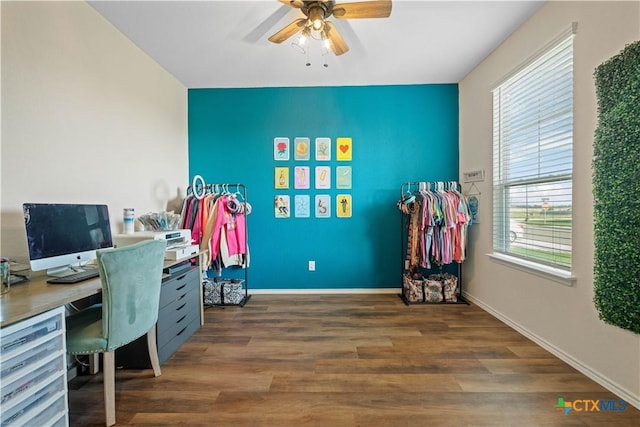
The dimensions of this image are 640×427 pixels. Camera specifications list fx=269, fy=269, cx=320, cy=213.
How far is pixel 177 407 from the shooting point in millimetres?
1594

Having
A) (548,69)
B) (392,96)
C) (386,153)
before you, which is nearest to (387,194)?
(386,153)

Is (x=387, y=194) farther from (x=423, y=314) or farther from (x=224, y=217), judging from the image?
(x=224, y=217)

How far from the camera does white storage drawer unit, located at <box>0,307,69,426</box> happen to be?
106 cm

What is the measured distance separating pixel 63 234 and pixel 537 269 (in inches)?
134

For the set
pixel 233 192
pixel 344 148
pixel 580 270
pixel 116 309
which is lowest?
pixel 116 309

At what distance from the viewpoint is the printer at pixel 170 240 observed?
2.21 m

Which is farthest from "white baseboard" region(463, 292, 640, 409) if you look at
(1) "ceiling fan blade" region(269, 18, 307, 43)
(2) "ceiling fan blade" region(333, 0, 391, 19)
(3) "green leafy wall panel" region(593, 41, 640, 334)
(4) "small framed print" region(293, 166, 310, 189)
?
(1) "ceiling fan blade" region(269, 18, 307, 43)

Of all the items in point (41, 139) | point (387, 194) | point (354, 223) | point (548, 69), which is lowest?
point (354, 223)

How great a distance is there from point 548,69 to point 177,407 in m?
3.59

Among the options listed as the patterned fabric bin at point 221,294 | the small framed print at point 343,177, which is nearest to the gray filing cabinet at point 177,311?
the patterned fabric bin at point 221,294

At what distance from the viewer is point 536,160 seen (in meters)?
2.30

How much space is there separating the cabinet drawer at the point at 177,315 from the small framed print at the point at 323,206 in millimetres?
1701

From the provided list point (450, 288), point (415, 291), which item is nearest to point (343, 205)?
point (415, 291)

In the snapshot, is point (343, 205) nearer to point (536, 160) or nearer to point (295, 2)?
point (536, 160)
